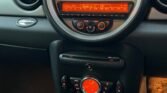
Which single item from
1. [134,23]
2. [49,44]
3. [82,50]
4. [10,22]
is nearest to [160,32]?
[134,23]

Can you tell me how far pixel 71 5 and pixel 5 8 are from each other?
24cm

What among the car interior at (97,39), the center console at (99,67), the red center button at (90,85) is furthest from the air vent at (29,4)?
the red center button at (90,85)

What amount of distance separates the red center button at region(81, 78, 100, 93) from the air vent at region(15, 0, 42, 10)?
0.74 ft

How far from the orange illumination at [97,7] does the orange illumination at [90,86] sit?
0.16 m

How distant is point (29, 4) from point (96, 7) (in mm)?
211

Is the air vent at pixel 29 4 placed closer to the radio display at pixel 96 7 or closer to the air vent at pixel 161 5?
the radio display at pixel 96 7

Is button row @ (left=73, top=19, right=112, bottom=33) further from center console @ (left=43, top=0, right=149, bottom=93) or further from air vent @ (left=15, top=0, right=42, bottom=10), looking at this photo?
air vent @ (left=15, top=0, right=42, bottom=10)

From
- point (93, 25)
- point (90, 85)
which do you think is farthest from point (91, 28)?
point (90, 85)

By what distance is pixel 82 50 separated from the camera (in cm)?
86

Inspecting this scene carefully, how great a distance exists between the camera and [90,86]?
2.87 ft

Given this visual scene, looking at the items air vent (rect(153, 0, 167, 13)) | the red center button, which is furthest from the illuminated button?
air vent (rect(153, 0, 167, 13))

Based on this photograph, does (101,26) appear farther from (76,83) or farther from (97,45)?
(76,83)

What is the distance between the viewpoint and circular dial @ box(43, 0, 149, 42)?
2.62ft

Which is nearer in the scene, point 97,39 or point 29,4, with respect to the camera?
point 97,39
